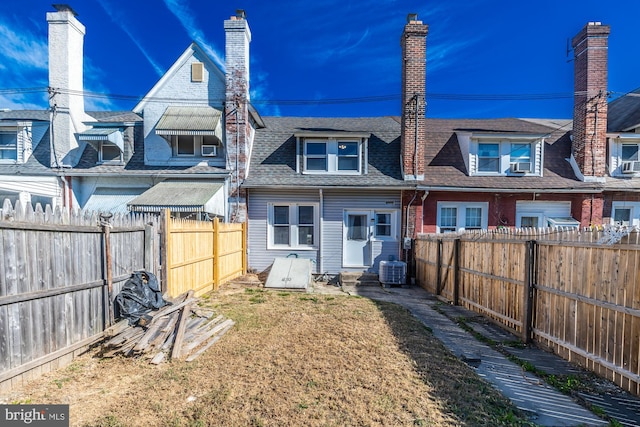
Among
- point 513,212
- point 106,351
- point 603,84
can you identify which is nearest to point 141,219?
point 106,351

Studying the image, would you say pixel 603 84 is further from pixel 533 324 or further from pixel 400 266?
pixel 533 324

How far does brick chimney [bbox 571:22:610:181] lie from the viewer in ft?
37.0

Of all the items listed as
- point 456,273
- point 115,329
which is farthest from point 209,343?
point 456,273

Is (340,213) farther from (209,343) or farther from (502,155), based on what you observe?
(209,343)

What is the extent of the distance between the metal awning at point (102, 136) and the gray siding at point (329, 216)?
551cm

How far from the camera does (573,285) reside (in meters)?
4.46

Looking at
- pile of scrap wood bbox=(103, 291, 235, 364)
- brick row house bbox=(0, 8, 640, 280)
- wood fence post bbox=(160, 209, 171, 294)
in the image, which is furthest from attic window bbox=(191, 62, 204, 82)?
pile of scrap wood bbox=(103, 291, 235, 364)

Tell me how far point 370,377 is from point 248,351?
6.31ft

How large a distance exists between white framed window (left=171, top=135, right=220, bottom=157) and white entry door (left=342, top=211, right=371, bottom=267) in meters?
5.77

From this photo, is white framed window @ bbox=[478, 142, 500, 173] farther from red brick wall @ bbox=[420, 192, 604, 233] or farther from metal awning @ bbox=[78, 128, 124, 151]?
metal awning @ bbox=[78, 128, 124, 151]

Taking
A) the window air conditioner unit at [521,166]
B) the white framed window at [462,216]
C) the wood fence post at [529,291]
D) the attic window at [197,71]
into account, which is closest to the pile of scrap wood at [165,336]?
the wood fence post at [529,291]

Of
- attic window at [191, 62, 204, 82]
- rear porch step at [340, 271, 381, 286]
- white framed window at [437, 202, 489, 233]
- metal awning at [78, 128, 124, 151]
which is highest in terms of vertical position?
attic window at [191, 62, 204, 82]

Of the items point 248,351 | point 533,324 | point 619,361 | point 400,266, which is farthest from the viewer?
point 400,266

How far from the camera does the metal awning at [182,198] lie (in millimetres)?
10156
